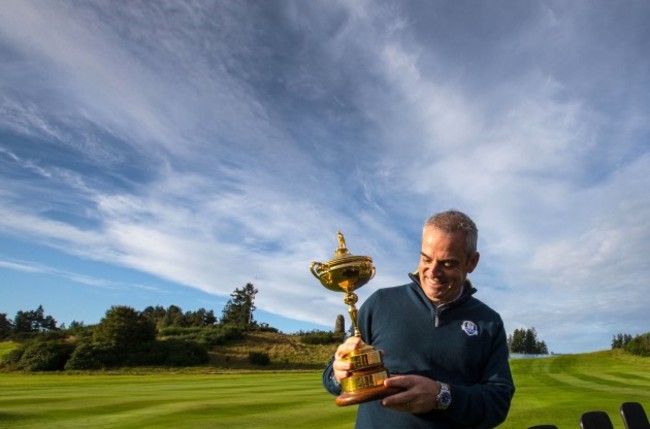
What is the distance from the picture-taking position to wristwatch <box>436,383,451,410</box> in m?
2.48

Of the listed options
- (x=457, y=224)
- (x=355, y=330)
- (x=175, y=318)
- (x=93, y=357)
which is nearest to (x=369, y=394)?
(x=355, y=330)

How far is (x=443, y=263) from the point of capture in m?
2.81

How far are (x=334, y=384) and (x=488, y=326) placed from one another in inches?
39.2

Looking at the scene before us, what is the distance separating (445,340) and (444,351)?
6cm

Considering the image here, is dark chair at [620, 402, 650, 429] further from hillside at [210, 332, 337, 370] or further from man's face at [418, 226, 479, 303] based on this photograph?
hillside at [210, 332, 337, 370]

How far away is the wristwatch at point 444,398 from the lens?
8.15 ft

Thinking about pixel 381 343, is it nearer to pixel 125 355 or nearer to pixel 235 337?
pixel 125 355

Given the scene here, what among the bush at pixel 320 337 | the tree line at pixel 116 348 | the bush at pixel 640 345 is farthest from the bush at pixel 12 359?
the bush at pixel 640 345

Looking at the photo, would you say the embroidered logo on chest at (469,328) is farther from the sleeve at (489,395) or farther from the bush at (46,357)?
the bush at (46,357)

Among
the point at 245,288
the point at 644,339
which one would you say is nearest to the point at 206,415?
the point at 644,339

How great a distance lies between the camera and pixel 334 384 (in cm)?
297

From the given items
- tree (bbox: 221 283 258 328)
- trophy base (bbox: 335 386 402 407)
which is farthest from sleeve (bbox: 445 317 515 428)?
tree (bbox: 221 283 258 328)

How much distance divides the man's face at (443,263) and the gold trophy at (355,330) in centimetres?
40

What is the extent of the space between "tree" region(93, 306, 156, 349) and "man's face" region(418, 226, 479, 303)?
39.7 meters
